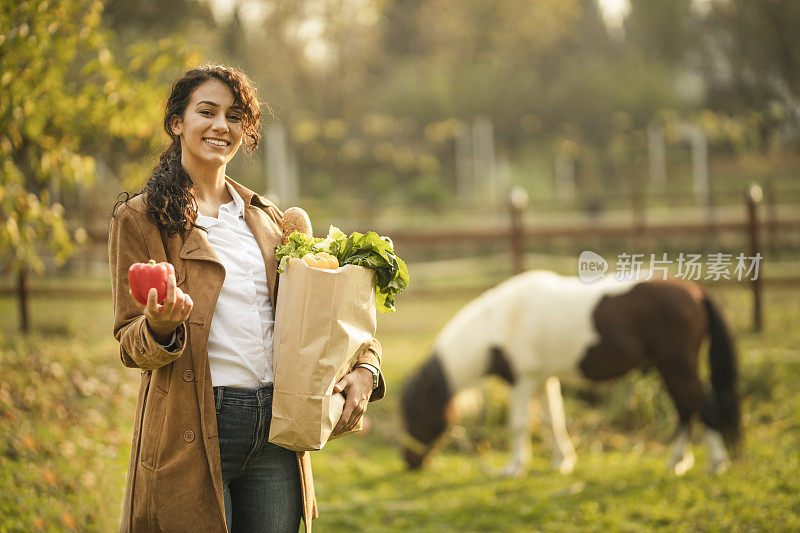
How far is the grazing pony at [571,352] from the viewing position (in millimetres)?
4793

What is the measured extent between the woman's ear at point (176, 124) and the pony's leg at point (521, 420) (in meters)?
3.86

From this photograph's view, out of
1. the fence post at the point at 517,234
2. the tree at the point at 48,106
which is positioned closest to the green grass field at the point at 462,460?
the tree at the point at 48,106

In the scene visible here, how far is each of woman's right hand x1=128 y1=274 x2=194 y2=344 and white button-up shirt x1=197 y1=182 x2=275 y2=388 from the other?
0.17m

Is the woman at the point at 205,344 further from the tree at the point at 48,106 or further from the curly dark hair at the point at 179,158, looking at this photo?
the tree at the point at 48,106

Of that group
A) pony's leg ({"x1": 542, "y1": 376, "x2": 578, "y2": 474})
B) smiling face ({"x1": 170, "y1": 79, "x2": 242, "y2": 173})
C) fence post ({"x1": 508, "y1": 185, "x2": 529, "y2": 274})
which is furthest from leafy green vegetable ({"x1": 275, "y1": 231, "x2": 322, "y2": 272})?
fence post ({"x1": 508, "y1": 185, "x2": 529, "y2": 274})

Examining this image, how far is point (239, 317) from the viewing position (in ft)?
5.76

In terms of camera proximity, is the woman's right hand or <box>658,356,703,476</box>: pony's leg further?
<box>658,356,703,476</box>: pony's leg

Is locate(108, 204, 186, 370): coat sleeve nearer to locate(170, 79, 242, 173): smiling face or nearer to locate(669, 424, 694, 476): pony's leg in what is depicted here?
locate(170, 79, 242, 173): smiling face

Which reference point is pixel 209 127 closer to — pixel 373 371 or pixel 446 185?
pixel 373 371

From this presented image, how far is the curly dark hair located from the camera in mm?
1710

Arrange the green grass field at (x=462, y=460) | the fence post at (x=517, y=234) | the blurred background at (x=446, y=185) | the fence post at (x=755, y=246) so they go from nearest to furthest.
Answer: the green grass field at (x=462, y=460)
the blurred background at (x=446, y=185)
the fence post at (x=755, y=246)
the fence post at (x=517, y=234)

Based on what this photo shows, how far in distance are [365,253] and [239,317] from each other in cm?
36

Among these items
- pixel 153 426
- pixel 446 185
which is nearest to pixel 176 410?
pixel 153 426

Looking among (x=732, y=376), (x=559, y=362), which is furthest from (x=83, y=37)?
(x=732, y=376)
